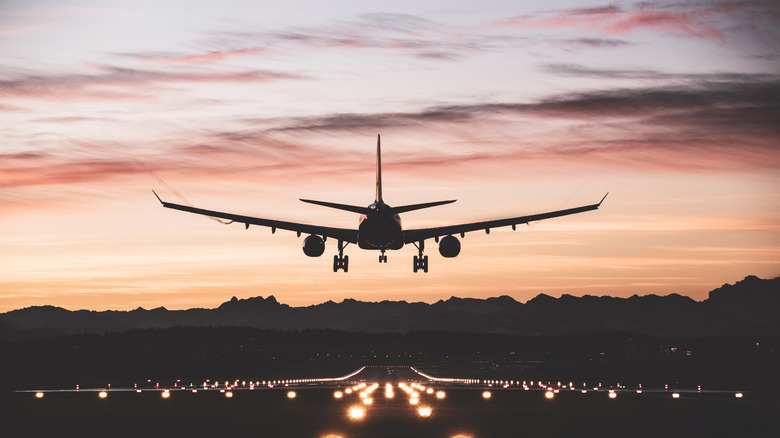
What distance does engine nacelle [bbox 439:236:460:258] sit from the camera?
84.1m

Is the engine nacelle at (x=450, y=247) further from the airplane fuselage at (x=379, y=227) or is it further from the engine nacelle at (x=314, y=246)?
the engine nacelle at (x=314, y=246)

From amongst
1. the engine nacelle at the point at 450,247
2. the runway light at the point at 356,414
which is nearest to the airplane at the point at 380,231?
Result: the engine nacelle at the point at 450,247

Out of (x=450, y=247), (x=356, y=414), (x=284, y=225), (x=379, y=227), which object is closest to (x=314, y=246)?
(x=284, y=225)

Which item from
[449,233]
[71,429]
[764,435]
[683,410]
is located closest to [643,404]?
[683,410]

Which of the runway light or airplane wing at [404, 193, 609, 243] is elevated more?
airplane wing at [404, 193, 609, 243]

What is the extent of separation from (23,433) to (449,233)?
42.8 metres

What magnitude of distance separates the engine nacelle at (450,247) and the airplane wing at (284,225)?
7.83m

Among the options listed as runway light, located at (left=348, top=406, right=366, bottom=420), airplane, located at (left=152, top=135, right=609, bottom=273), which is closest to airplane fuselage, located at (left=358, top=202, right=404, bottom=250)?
airplane, located at (left=152, top=135, right=609, bottom=273)

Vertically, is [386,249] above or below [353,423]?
above

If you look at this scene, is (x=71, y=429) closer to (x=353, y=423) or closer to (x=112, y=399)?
(x=353, y=423)

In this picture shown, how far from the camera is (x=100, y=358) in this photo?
18838cm

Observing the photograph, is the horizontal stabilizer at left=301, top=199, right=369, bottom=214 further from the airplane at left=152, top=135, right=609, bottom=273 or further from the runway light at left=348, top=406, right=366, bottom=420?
the runway light at left=348, top=406, right=366, bottom=420

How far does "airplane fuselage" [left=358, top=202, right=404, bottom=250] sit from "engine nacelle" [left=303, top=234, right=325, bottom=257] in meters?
6.59

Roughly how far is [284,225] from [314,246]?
11.1 ft
